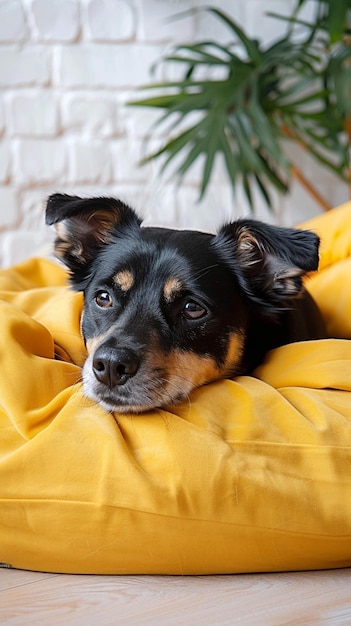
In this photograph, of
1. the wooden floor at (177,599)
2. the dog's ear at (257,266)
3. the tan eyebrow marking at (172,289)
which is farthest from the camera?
the dog's ear at (257,266)

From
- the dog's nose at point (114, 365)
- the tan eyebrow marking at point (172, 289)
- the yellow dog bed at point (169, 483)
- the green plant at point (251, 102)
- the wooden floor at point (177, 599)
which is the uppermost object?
the green plant at point (251, 102)

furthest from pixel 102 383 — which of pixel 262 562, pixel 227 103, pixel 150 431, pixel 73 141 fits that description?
pixel 73 141

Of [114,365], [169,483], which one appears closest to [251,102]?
[114,365]

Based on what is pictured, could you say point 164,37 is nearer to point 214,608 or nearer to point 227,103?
point 227,103

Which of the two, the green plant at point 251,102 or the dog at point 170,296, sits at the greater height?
the green plant at point 251,102

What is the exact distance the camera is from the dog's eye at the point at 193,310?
1.67 meters

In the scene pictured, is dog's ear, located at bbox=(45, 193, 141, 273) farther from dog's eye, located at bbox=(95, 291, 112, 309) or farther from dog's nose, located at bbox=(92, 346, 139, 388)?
dog's nose, located at bbox=(92, 346, 139, 388)

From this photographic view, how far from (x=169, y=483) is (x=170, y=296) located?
46cm

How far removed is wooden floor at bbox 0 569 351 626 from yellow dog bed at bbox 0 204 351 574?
0.08 ft

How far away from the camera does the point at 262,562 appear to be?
1410mm

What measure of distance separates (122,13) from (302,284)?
6.79 feet

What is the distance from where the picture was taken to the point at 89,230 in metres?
1.91

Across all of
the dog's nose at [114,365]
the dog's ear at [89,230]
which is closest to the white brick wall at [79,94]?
the dog's ear at [89,230]

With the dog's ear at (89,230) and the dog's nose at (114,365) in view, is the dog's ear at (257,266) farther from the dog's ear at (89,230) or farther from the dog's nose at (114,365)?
the dog's nose at (114,365)
